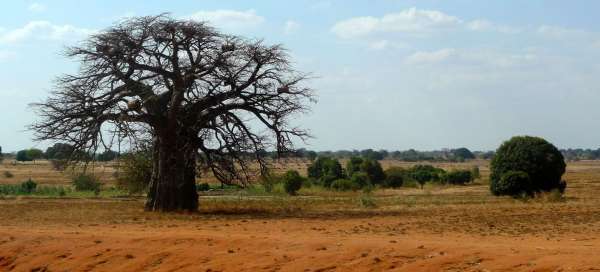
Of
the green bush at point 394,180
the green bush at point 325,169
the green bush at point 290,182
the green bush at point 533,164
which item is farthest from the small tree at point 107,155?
the green bush at point 325,169

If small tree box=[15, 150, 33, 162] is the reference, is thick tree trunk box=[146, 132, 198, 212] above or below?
below

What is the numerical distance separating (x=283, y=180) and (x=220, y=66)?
2288cm

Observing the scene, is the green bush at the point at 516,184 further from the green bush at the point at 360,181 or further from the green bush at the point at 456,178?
the green bush at the point at 456,178

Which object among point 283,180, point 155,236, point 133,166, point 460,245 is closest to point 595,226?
point 460,245

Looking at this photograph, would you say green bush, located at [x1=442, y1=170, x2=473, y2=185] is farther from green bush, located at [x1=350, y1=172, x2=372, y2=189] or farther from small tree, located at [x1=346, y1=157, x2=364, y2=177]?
small tree, located at [x1=346, y1=157, x2=364, y2=177]

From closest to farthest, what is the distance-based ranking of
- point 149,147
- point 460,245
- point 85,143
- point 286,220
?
point 460,245
point 286,220
point 85,143
point 149,147

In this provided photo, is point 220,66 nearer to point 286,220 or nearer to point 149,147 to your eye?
point 149,147

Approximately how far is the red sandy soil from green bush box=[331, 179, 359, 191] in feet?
99.0

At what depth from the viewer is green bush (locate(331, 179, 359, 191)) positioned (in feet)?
174

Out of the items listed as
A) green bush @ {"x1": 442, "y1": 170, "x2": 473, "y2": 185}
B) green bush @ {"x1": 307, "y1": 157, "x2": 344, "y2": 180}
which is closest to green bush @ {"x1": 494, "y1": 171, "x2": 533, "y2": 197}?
green bush @ {"x1": 442, "y1": 170, "x2": 473, "y2": 185}

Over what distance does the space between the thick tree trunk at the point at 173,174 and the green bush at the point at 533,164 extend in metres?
15.8

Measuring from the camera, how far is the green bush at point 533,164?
1412 inches

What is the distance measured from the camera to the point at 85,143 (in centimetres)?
2762

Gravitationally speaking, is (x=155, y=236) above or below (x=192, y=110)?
below
